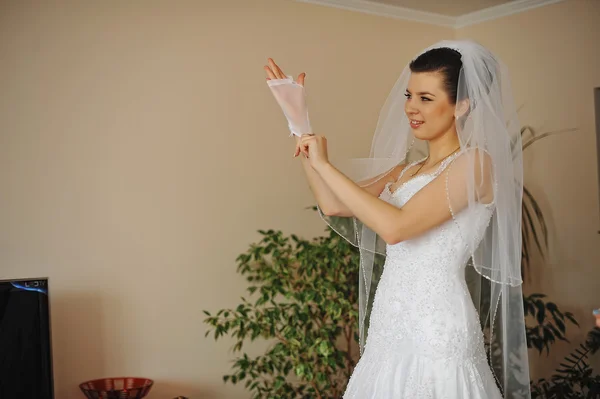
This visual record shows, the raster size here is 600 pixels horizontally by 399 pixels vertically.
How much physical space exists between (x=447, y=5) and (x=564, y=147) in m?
1.13

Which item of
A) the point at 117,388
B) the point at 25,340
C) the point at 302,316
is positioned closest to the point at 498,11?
the point at 302,316

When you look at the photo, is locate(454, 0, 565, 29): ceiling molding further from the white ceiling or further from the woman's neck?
the woman's neck

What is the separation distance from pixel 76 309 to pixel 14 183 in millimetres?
651

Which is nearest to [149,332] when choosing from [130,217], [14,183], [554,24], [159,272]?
[159,272]

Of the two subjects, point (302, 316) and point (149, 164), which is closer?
point (302, 316)

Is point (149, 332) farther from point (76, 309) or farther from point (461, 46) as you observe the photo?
point (461, 46)

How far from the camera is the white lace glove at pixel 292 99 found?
88.0 inches

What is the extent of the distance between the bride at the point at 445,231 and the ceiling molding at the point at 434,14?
2458 millimetres

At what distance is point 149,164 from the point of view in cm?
398

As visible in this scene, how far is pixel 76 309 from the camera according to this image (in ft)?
12.3

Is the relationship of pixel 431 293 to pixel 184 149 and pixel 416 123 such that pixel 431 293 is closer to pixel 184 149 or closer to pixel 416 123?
pixel 416 123

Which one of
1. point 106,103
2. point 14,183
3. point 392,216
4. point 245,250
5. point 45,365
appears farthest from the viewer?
point 245,250

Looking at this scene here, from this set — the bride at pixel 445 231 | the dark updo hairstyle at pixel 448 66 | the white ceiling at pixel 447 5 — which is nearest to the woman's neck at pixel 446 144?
the bride at pixel 445 231

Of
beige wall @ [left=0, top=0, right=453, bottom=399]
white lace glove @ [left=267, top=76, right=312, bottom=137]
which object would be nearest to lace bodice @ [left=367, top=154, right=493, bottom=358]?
white lace glove @ [left=267, top=76, right=312, bottom=137]
